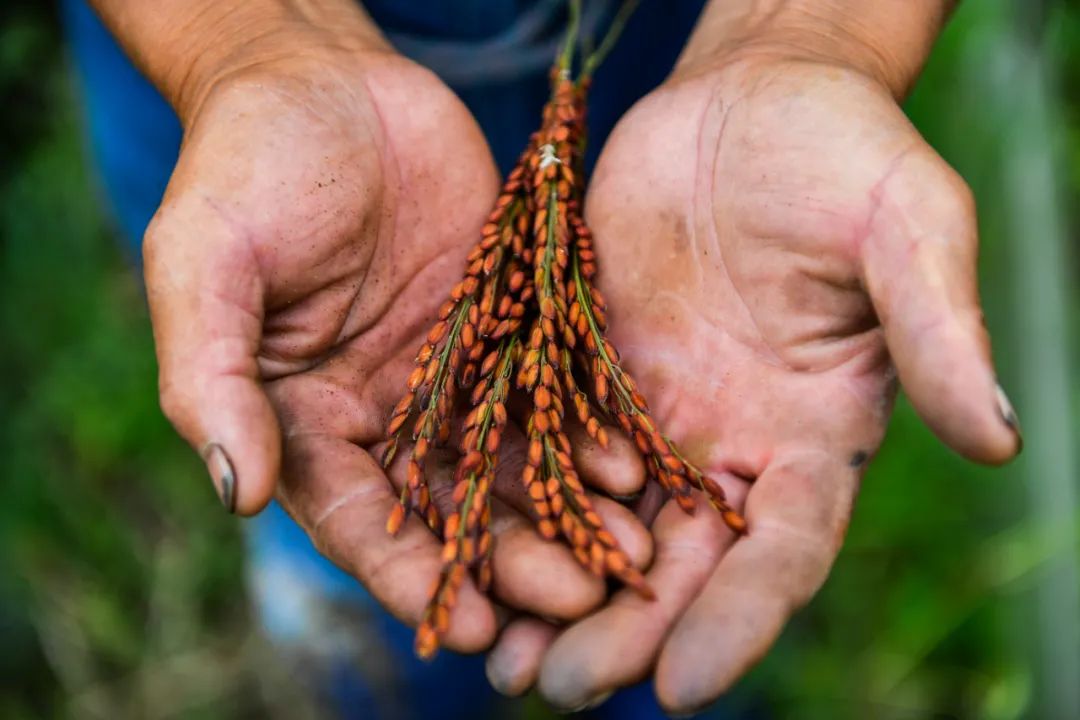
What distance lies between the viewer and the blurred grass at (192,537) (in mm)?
3270

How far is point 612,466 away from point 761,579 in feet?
1.12

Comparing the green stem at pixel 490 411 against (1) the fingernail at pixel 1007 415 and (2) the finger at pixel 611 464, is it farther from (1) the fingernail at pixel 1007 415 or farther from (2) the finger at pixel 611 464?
(1) the fingernail at pixel 1007 415

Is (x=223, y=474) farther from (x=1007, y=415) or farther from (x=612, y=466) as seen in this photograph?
(x=1007, y=415)

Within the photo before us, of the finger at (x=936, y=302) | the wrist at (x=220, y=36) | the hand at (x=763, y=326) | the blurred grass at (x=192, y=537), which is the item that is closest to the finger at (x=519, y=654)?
the hand at (x=763, y=326)

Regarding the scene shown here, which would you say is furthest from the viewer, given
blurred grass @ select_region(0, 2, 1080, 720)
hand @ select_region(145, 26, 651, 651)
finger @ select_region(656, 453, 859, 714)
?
blurred grass @ select_region(0, 2, 1080, 720)

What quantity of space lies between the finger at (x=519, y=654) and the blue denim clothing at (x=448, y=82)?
1618 mm

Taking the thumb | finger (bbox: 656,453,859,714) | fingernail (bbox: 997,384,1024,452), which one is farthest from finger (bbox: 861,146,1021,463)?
the thumb

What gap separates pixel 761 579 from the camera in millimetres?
1672

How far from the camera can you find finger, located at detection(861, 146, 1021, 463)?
1.61 meters

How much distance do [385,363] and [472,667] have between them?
1.91 metres

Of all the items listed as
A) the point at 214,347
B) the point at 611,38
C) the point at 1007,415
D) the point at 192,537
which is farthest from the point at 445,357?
the point at 192,537

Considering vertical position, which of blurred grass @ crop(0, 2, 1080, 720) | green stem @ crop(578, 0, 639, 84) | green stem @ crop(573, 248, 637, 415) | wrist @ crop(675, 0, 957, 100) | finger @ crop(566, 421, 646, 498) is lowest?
blurred grass @ crop(0, 2, 1080, 720)

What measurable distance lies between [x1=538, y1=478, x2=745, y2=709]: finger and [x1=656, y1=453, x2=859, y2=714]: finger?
0.04 metres

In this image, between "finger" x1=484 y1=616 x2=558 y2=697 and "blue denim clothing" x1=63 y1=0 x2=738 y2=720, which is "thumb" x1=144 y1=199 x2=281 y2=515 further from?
"blue denim clothing" x1=63 y1=0 x2=738 y2=720
